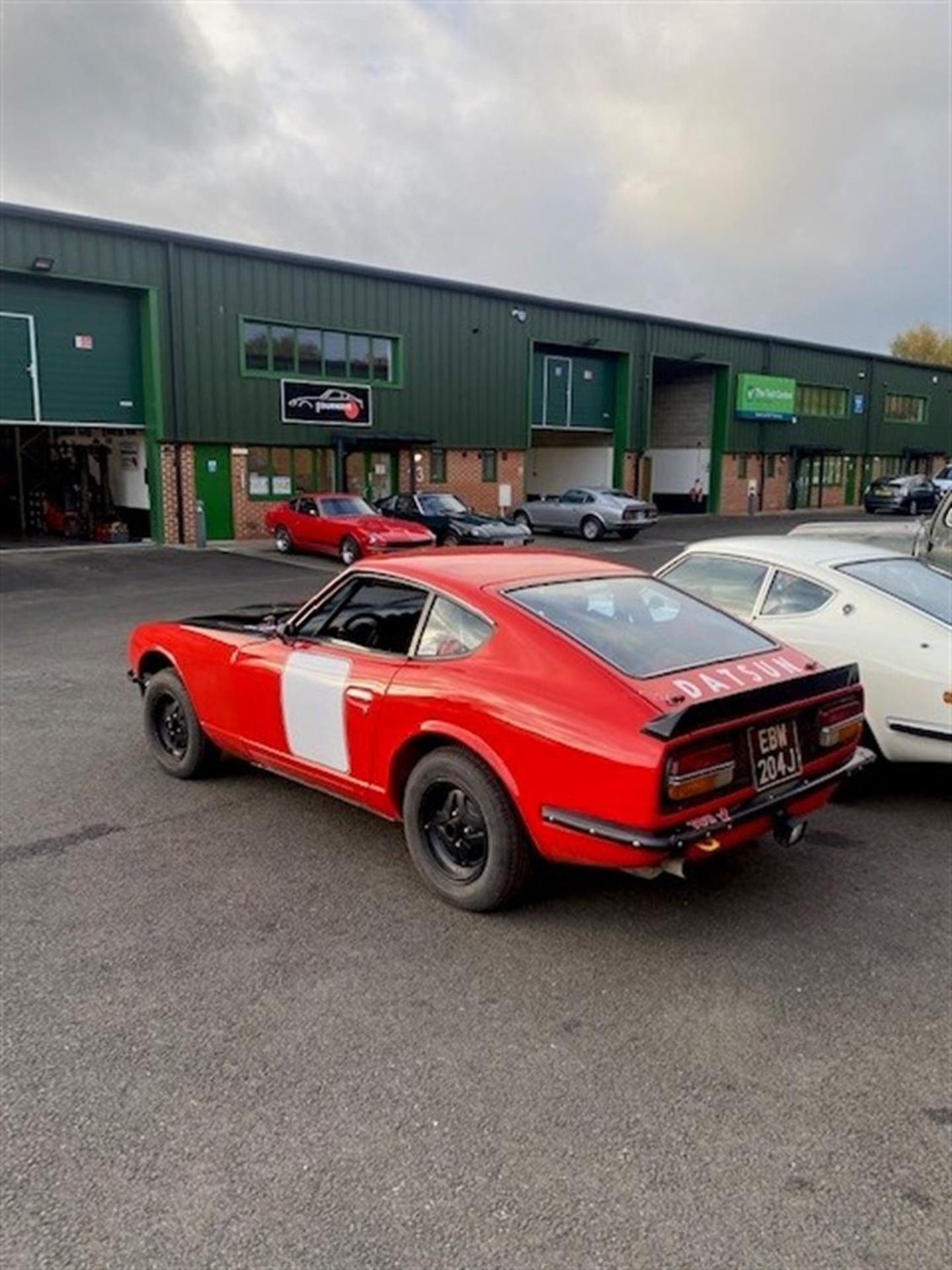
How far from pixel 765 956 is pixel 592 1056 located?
1015mm

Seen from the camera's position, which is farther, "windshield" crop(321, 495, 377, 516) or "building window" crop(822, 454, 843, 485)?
"building window" crop(822, 454, 843, 485)

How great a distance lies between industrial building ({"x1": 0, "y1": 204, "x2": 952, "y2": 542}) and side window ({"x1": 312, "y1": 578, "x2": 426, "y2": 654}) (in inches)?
768

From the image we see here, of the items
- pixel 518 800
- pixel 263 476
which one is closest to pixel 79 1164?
pixel 518 800

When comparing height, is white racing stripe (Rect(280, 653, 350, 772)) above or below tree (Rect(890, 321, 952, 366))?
below

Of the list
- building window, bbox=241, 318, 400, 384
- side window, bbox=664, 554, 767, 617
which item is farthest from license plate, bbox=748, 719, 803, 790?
building window, bbox=241, 318, 400, 384

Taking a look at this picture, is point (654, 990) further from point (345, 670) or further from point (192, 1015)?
point (345, 670)

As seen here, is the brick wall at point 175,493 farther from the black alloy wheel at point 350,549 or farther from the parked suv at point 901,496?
the parked suv at point 901,496

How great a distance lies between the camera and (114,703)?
759cm

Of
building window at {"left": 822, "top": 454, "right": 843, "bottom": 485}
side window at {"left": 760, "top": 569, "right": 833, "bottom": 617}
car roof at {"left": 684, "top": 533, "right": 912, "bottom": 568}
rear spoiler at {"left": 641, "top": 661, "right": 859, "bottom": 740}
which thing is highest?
building window at {"left": 822, "top": 454, "right": 843, "bottom": 485}

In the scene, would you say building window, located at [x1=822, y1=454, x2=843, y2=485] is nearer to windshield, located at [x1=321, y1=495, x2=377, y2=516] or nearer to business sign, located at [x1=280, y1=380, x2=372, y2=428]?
business sign, located at [x1=280, y1=380, x2=372, y2=428]

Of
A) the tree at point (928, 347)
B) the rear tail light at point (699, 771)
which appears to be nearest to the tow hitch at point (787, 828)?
the rear tail light at point (699, 771)

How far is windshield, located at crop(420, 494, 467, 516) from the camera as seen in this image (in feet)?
74.2

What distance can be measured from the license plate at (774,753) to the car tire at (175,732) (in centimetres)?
318

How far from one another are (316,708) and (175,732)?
1.60 meters
